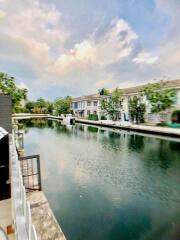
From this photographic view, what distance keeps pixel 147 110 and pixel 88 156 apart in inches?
720

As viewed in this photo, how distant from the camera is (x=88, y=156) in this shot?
12.4 metres

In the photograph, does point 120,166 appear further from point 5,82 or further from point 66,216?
point 5,82

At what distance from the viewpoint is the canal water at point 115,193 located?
16.4ft

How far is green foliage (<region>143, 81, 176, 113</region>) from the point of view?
23.6 meters

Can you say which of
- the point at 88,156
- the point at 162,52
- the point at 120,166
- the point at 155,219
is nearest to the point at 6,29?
the point at 88,156

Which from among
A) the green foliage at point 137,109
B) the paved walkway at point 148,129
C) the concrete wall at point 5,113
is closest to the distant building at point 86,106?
the paved walkway at point 148,129

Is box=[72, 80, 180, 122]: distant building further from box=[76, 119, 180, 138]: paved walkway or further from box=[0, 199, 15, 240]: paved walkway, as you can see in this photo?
box=[0, 199, 15, 240]: paved walkway

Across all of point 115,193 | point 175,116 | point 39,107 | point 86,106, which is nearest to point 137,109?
point 175,116

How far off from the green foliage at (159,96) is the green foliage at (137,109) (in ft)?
8.09

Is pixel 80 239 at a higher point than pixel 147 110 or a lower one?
lower

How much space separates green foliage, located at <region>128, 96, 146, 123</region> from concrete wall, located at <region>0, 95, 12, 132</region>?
22239 mm

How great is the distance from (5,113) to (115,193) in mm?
5522

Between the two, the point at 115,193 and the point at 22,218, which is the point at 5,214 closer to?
the point at 22,218

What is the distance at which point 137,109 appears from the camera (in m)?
27.6
